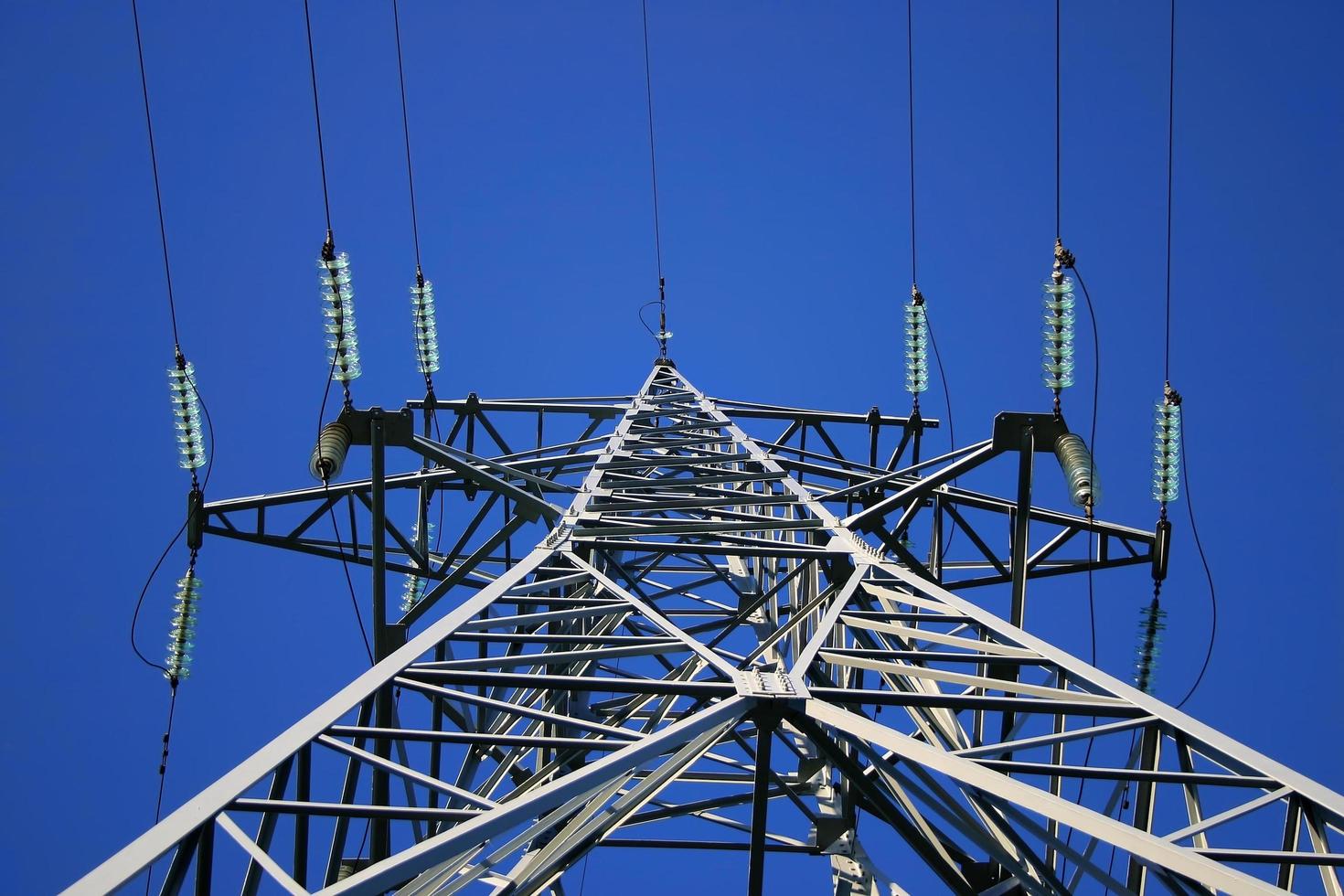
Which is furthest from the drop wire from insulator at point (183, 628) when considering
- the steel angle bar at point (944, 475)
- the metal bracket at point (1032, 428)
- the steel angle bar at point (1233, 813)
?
the steel angle bar at point (1233, 813)

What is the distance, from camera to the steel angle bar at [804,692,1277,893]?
16.6ft

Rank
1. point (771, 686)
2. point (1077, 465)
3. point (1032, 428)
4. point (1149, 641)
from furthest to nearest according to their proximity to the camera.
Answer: point (1149, 641) → point (1032, 428) → point (1077, 465) → point (771, 686)

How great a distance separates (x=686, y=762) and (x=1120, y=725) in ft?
7.45

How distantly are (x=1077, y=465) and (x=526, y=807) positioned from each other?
8.41m

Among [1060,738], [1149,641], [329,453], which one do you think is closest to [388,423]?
[329,453]

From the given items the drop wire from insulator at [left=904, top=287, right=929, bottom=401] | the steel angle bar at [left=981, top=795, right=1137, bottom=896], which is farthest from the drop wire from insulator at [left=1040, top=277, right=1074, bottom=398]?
the steel angle bar at [left=981, top=795, right=1137, bottom=896]

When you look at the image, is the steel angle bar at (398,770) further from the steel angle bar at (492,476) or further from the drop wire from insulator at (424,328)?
the drop wire from insulator at (424,328)

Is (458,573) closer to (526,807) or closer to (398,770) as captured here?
(398,770)

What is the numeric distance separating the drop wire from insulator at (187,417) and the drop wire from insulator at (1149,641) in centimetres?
1169

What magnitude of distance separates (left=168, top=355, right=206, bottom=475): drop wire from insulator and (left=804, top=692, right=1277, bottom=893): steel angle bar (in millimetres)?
11500

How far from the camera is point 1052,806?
5.67 metres

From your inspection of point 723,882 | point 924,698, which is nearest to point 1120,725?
point 924,698

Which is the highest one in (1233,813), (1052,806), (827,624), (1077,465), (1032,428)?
(1032,428)

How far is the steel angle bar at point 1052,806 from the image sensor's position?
16.6 feet
